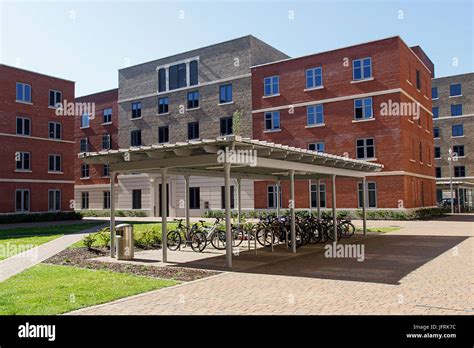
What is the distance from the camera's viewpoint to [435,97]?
59.0 metres

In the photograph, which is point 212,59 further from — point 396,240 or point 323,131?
point 396,240

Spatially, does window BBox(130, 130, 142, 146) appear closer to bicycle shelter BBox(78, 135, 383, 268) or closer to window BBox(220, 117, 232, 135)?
window BBox(220, 117, 232, 135)

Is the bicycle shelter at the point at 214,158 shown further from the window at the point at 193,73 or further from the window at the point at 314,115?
the window at the point at 193,73

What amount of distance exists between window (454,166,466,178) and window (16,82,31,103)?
48199 millimetres

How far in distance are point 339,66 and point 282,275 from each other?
26.8 m

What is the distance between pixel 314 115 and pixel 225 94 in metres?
9.31

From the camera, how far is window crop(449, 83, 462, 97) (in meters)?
57.6

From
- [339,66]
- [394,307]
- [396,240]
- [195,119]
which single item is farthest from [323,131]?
[394,307]

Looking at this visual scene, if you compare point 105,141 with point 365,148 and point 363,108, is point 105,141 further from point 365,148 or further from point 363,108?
point 365,148

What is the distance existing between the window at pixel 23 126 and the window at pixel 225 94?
53.6 ft

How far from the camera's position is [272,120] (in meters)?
38.1

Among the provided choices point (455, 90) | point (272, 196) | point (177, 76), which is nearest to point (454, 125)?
point (455, 90)

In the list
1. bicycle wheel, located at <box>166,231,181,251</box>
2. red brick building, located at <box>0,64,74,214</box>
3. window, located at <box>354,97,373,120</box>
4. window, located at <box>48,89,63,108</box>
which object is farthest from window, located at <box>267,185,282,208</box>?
bicycle wheel, located at <box>166,231,181,251</box>
